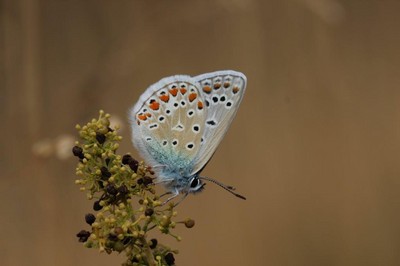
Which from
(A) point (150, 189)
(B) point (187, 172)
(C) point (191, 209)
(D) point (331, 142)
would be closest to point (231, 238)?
(C) point (191, 209)

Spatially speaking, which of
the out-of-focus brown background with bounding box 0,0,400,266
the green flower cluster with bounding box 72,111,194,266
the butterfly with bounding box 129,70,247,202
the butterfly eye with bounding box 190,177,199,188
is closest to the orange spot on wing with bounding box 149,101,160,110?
the butterfly with bounding box 129,70,247,202

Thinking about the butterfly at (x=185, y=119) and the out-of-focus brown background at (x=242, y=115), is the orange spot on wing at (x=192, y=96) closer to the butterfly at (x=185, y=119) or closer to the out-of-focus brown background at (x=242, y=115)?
the butterfly at (x=185, y=119)

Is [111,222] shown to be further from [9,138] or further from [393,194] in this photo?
[393,194]

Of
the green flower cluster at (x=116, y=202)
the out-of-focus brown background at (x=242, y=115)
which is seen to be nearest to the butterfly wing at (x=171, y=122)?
the green flower cluster at (x=116, y=202)

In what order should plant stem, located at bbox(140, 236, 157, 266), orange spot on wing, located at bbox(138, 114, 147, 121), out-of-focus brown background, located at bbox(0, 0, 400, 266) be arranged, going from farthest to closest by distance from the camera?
out-of-focus brown background, located at bbox(0, 0, 400, 266)
orange spot on wing, located at bbox(138, 114, 147, 121)
plant stem, located at bbox(140, 236, 157, 266)

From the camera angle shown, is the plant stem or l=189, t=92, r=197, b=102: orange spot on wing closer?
the plant stem

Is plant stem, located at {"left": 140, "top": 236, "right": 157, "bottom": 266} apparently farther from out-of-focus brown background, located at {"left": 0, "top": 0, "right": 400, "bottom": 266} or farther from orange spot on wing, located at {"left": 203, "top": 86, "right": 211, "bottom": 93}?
out-of-focus brown background, located at {"left": 0, "top": 0, "right": 400, "bottom": 266}
